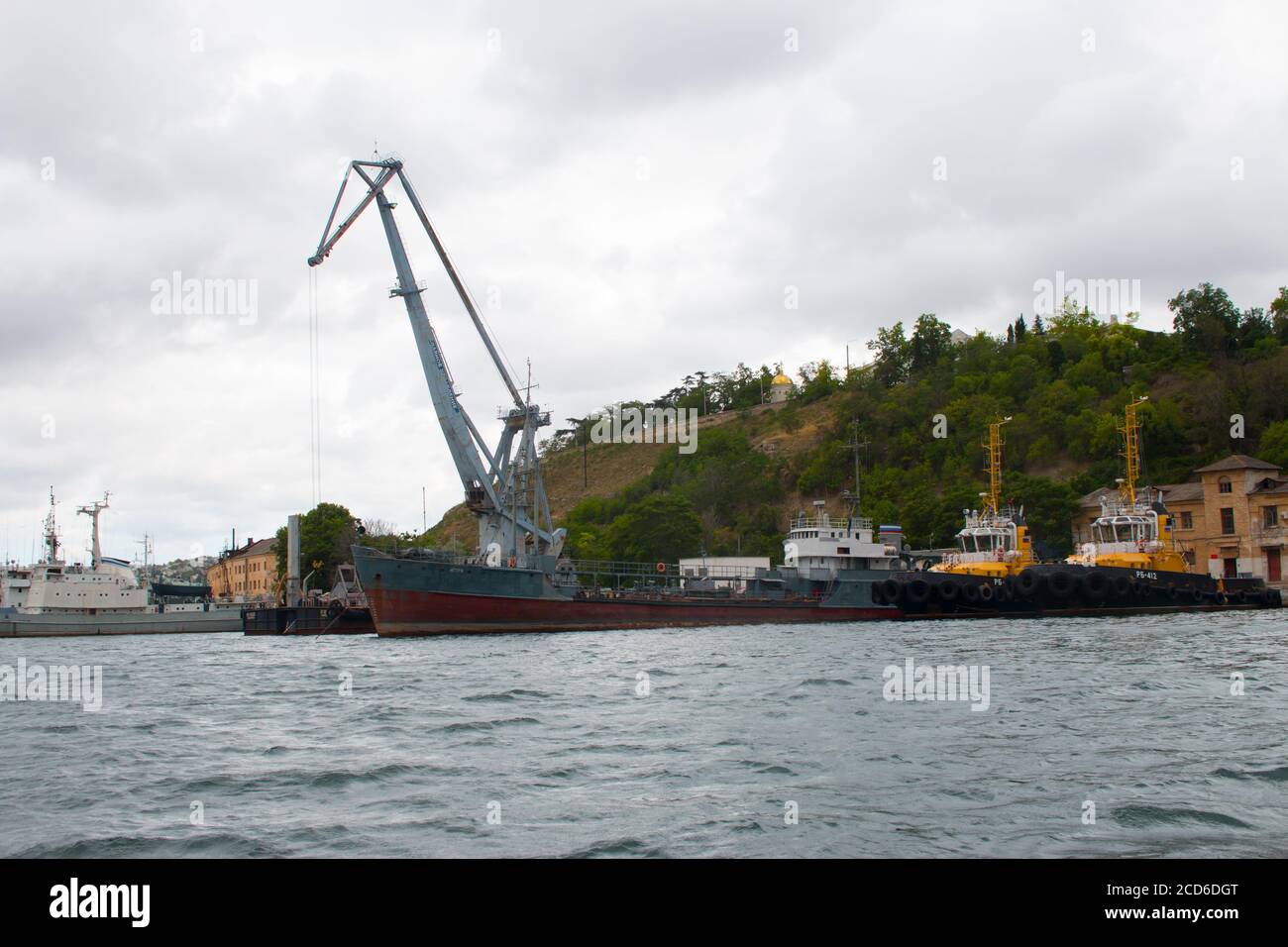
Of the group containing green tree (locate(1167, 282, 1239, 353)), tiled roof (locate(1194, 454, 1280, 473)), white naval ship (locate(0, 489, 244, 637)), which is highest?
green tree (locate(1167, 282, 1239, 353))

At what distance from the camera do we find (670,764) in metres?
11.5

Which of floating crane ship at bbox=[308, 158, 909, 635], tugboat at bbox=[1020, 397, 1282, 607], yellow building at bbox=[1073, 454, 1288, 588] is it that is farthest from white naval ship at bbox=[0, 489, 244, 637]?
yellow building at bbox=[1073, 454, 1288, 588]

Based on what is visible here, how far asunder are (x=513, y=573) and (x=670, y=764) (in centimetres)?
2883

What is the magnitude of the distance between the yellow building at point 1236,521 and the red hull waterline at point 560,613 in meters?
22.9

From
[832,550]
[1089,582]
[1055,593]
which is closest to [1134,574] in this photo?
[1089,582]

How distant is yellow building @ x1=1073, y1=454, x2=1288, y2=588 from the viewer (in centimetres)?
5441

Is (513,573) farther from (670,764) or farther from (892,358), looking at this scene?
(892,358)

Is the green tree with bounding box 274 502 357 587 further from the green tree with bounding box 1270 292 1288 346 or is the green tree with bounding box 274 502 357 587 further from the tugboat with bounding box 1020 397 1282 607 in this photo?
the green tree with bounding box 1270 292 1288 346

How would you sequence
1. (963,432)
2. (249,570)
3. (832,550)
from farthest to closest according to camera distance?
(249,570) < (963,432) < (832,550)

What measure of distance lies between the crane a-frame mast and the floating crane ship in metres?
0.04

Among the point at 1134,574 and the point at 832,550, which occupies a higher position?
the point at 832,550
